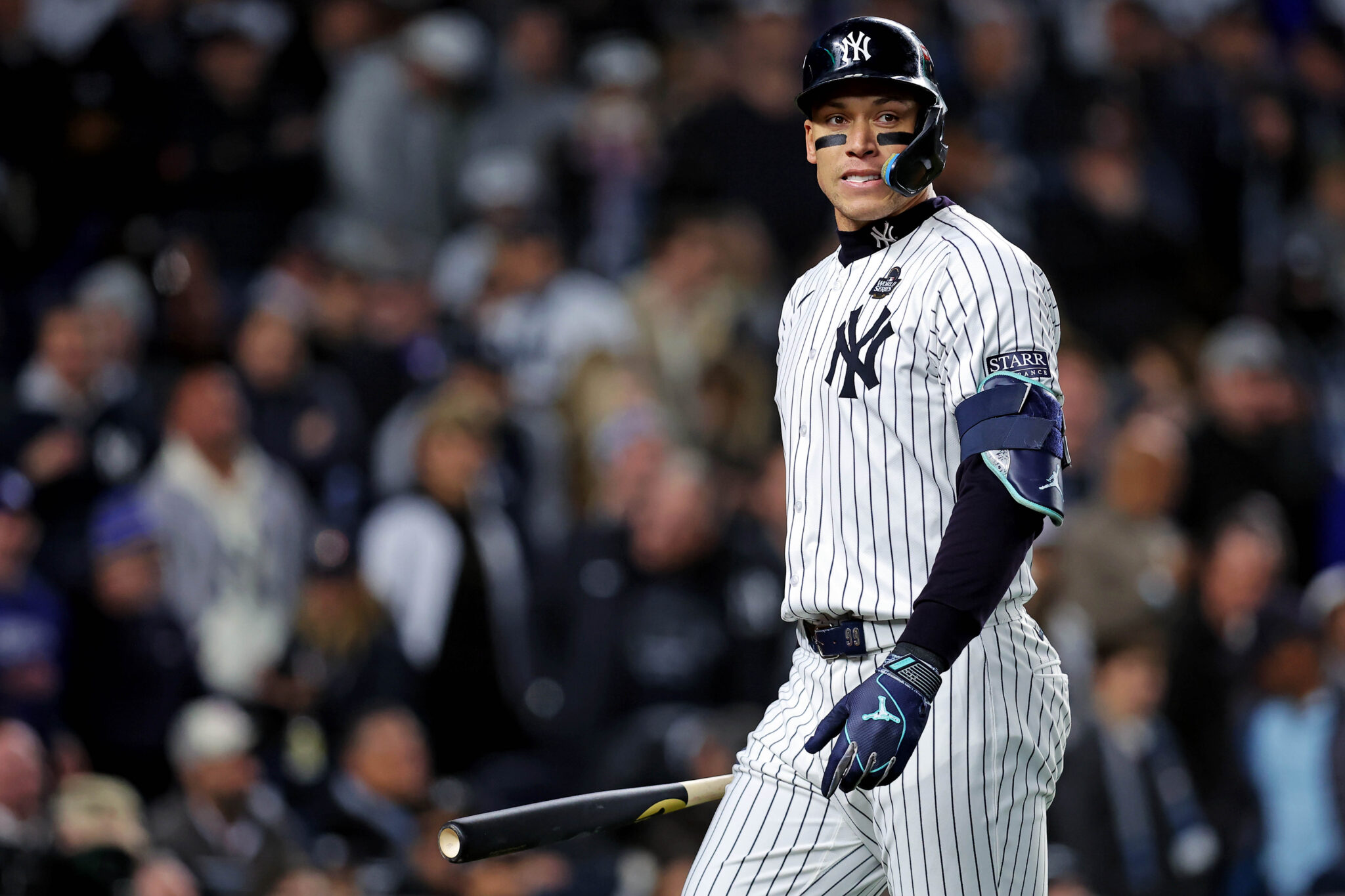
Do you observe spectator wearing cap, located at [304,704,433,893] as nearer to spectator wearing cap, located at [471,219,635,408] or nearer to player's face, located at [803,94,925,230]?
spectator wearing cap, located at [471,219,635,408]

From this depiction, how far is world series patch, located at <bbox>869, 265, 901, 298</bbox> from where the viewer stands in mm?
3148

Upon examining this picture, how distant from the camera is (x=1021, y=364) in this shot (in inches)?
115

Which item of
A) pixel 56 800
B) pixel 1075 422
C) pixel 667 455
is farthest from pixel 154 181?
pixel 1075 422

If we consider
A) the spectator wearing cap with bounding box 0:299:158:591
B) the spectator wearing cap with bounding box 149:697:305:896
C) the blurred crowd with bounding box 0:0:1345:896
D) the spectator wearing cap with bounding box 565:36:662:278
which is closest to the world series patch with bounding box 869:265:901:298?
the blurred crowd with bounding box 0:0:1345:896

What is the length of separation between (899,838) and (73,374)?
5.35m

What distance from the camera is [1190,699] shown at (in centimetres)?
739

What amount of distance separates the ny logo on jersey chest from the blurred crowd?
11.6 feet

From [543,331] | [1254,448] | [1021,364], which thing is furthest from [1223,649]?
[1021,364]

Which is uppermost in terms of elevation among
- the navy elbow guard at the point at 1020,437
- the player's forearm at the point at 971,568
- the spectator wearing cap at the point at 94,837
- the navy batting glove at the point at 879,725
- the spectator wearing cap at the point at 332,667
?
the navy elbow guard at the point at 1020,437

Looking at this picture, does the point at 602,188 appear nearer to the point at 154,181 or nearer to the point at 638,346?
the point at 638,346

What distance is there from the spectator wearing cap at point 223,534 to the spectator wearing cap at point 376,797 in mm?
607

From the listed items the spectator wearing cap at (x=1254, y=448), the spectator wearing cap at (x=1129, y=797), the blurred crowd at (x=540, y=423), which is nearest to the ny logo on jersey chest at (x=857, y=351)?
the blurred crowd at (x=540, y=423)

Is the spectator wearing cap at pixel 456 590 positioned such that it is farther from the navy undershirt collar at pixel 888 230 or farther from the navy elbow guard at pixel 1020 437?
the navy elbow guard at pixel 1020 437

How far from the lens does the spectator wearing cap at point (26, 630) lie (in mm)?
6328
